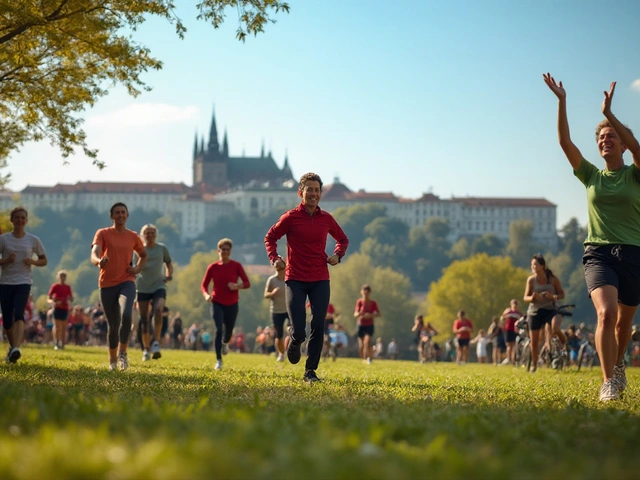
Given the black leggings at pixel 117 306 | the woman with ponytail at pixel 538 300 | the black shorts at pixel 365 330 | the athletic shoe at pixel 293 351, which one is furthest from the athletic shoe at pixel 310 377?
the black shorts at pixel 365 330

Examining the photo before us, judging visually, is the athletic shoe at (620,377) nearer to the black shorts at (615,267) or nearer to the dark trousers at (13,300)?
the black shorts at (615,267)

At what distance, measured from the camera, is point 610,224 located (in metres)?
8.84

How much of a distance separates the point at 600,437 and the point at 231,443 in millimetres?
2417

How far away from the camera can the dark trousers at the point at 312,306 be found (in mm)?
10867

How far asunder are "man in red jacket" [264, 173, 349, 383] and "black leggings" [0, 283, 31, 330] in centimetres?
387

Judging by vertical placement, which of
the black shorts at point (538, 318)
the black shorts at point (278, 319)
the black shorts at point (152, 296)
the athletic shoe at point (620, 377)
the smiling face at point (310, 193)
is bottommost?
the athletic shoe at point (620, 377)

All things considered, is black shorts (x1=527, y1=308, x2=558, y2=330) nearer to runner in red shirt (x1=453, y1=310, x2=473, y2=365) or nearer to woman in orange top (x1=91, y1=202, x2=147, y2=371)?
woman in orange top (x1=91, y1=202, x2=147, y2=371)

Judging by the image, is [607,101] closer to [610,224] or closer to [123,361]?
[610,224]

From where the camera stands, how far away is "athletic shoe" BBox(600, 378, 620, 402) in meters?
8.71

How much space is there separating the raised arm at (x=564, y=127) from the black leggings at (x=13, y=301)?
285 inches

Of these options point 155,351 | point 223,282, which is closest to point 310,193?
point 223,282

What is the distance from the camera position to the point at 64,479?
376cm

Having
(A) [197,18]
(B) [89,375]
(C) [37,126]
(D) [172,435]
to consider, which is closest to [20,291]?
(B) [89,375]

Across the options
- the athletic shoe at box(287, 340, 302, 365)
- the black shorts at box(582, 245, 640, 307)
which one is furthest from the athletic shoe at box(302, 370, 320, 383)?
the black shorts at box(582, 245, 640, 307)
